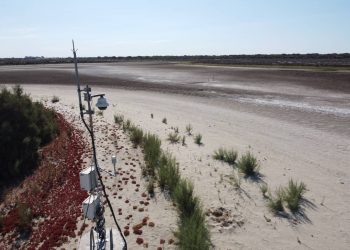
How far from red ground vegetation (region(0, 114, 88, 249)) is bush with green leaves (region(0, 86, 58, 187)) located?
0.57 meters

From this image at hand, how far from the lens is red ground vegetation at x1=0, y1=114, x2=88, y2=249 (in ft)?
29.2

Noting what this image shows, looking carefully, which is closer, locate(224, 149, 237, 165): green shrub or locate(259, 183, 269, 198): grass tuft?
locate(259, 183, 269, 198): grass tuft

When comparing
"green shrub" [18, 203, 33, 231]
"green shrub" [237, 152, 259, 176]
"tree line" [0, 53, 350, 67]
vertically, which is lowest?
"tree line" [0, 53, 350, 67]

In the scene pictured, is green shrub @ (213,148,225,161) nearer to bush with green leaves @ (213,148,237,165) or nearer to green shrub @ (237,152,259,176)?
bush with green leaves @ (213,148,237,165)

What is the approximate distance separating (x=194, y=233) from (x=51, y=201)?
5.05 m

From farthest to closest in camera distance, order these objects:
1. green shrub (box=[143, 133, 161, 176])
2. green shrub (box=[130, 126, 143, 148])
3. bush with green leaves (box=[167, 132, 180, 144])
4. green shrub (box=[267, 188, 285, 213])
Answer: bush with green leaves (box=[167, 132, 180, 144]) → green shrub (box=[130, 126, 143, 148]) → green shrub (box=[143, 133, 161, 176]) → green shrub (box=[267, 188, 285, 213])

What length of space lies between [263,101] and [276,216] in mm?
19174

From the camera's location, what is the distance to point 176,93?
32625 mm

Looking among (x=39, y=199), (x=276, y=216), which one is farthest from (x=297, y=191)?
(x=39, y=199)

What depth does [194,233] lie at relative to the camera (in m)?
7.63

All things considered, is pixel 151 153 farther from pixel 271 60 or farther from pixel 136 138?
pixel 271 60

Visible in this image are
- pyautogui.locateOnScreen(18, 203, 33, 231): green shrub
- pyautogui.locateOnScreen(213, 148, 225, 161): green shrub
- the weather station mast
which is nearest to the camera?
the weather station mast

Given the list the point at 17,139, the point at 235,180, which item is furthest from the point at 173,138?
the point at 17,139

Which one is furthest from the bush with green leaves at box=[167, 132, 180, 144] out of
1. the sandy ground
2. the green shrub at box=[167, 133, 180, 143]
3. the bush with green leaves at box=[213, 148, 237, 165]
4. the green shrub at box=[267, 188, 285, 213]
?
the green shrub at box=[267, 188, 285, 213]
